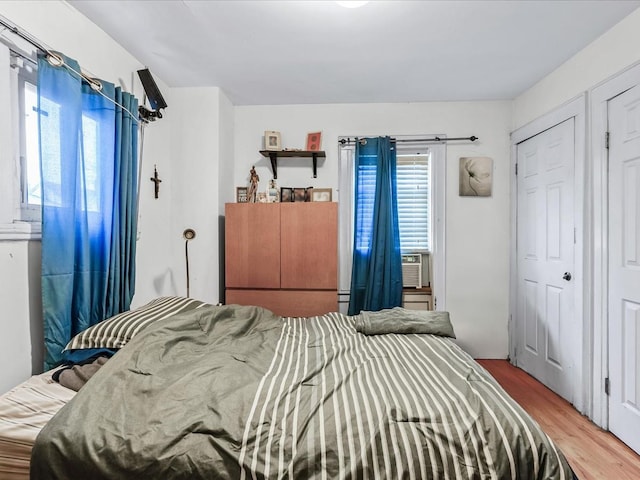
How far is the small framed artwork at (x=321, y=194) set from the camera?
3.27 m

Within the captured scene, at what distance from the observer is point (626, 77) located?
1998 millimetres

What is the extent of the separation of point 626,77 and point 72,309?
11.0 feet

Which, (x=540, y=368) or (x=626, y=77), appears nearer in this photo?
(x=626, y=77)

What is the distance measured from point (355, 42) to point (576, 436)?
2.84 meters

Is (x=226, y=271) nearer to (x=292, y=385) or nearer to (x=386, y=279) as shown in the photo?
(x=386, y=279)

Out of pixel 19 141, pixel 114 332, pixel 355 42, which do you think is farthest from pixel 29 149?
pixel 355 42

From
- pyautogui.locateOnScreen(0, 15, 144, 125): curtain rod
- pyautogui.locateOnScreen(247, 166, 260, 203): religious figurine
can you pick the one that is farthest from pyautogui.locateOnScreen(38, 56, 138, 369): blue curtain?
pyautogui.locateOnScreen(247, 166, 260, 203): religious figurine

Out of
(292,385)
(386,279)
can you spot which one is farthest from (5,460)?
(386,279)

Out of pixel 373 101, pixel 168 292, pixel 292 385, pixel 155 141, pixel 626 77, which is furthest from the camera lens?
pixel 373 101

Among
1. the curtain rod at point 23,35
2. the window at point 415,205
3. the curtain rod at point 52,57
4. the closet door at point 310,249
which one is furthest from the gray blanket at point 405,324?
the curtain rod at point 23,35

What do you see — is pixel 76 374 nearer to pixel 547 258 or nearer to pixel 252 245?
pixel 252 245

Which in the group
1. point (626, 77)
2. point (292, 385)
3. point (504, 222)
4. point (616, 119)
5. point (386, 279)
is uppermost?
point (626, 77)

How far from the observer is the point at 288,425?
1118 mm

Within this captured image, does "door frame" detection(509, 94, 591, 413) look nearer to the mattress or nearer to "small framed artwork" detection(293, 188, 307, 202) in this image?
A: "small framed artwork" detection(293, 188, 307, 202)
